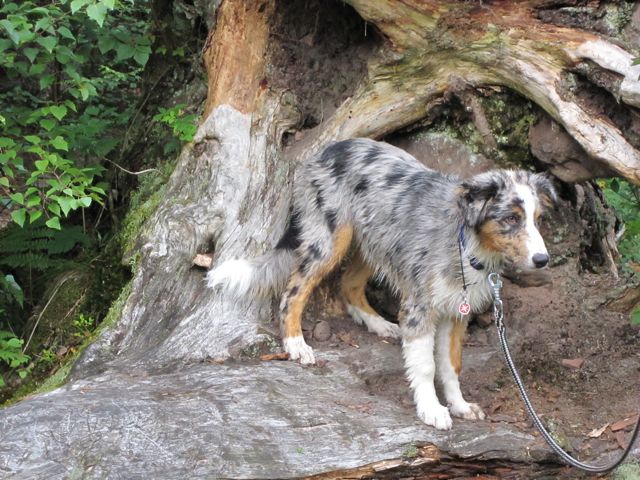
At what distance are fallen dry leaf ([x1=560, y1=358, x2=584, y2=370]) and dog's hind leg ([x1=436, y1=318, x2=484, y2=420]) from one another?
81 centimetres

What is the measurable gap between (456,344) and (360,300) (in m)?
1.21

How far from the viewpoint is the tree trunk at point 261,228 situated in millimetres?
4703

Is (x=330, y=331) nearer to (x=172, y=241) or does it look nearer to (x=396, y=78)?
(x=172, y=241)

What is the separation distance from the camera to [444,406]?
530 cm

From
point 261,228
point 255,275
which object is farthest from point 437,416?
point 261,228

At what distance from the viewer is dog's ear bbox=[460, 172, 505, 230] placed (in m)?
4.85

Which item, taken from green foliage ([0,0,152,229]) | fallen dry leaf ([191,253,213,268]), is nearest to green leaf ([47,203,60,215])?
green foliage ([0,0,152,229])

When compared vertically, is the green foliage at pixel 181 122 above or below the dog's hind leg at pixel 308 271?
above

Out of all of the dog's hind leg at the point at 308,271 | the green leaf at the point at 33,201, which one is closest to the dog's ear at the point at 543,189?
the dog's hind leg at the point at 308,271

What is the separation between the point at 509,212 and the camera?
4746 millimetres

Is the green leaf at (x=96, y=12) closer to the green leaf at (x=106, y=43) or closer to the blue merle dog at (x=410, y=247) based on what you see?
the blue merle dog at (x=410, y=247)

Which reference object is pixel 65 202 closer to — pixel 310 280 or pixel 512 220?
pixel 310 280

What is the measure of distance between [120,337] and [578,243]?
3599 millimetres

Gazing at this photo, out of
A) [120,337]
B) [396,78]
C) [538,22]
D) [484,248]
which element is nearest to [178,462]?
[120,337]
